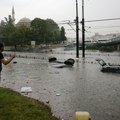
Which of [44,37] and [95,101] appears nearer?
[95,101]

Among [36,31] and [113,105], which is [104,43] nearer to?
[36,31]

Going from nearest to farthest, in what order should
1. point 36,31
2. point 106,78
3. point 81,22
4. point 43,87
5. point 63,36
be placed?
1. point 43,87
2. point 106,78
3. point 81,22
4. point 36,31
5. point 63,36

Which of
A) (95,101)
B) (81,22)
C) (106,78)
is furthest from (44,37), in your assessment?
(95,101)

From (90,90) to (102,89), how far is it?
0.81 metres

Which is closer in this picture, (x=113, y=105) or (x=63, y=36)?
(x=113, y=105)

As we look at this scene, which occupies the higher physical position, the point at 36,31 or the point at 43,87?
the point at 36,31

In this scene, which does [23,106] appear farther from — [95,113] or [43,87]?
[43,87]

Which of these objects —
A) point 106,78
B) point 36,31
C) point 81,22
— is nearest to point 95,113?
point 106,78

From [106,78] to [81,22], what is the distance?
21.5m

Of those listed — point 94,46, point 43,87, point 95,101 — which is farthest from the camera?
point 94,46

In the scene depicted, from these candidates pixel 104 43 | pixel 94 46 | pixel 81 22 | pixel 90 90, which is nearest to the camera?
pixel 90 90

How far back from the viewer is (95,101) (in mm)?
12570

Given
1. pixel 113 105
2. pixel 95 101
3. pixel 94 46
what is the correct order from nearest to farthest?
pixel 113 105
pixel 95 101
pixel 94 46

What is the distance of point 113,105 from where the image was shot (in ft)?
38.7
